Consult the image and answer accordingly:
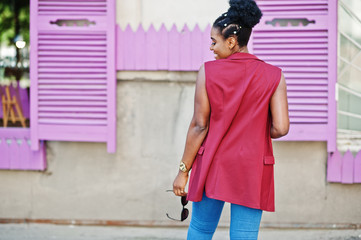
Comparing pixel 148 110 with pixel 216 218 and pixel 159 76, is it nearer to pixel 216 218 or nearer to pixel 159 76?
pixel 159 76

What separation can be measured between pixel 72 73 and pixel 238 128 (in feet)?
7.75

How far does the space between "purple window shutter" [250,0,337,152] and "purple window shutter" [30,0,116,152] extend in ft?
4.21

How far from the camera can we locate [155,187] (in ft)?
14.6

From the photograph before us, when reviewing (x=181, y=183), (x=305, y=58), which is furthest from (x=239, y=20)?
(x=305, y=58)

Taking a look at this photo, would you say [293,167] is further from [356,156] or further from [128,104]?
[128,104]

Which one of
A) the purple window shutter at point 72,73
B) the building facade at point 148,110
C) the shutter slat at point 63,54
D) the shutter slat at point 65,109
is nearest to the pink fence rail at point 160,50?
the building facade at point 148,110

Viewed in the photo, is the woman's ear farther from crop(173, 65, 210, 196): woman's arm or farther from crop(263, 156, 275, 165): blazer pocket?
crop(263, 156, 275, 165): blazer pocket

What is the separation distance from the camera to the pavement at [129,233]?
14.0 ft

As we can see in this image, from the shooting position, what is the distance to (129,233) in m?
4.35

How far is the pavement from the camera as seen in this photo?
426cm

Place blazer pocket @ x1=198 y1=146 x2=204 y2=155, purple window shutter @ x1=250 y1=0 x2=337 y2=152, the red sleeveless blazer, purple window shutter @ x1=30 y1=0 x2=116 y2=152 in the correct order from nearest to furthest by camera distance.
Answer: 1. the red sleeveless blazer
2. blazer pocket @ x1=198 y1=146 x2=204 y2=155
3. purple window shutter @ x1=250 y1=0 x2=337 y2=152
4. purple window shutter @ x1=30 y1=0 x2=116 y2=152

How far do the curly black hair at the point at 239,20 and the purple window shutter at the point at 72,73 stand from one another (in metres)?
1.99

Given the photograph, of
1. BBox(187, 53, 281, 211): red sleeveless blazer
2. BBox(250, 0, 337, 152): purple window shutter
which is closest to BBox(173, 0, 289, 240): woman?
BBox(187, 53, 281, 211): red sleeveless blazer

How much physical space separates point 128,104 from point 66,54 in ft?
2.23
